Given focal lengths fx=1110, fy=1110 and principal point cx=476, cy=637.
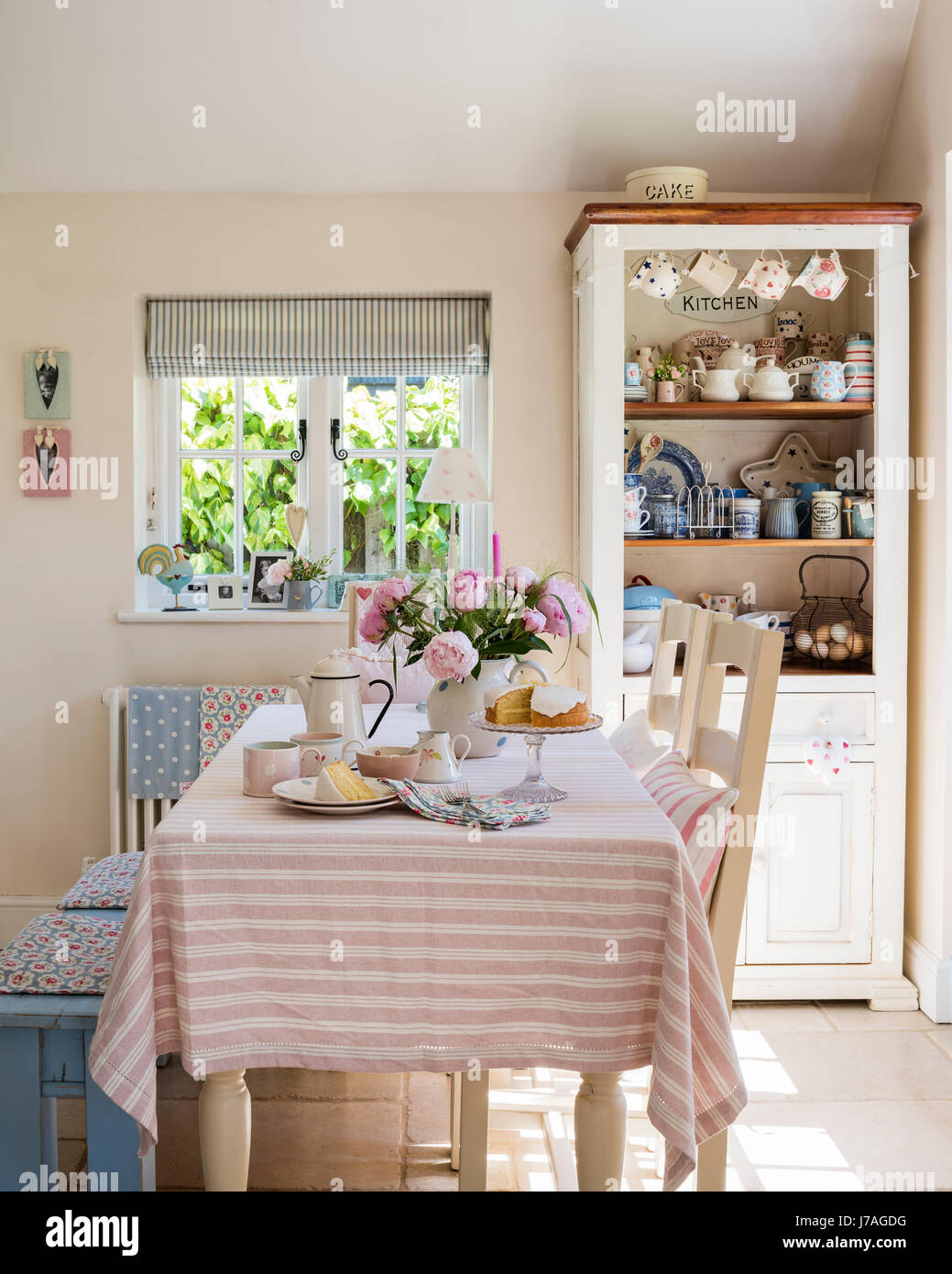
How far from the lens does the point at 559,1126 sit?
7.47 ft

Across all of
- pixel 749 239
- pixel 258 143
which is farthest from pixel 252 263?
pixel 749 239

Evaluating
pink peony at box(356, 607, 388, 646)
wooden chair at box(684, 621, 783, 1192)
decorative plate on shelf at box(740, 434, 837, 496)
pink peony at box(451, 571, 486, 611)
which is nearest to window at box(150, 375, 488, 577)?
decorative plate on shelf at box(740, 434, 837, 496)

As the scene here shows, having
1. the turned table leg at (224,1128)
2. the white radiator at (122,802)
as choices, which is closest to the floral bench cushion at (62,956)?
the turned table leg at (224,1128)

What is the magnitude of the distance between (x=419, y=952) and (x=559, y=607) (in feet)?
2.51

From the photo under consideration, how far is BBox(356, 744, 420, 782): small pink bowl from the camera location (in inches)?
70.2

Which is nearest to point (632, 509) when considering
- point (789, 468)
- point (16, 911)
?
point (789, 468)

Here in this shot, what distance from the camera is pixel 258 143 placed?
3156mm

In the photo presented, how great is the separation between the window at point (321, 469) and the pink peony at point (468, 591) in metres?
1.58

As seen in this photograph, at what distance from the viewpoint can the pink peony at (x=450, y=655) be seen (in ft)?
6.12

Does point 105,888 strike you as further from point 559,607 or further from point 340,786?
point 559,607

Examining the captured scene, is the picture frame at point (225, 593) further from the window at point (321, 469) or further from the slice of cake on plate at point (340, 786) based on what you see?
the slice of cake on plate at point (340, 786)

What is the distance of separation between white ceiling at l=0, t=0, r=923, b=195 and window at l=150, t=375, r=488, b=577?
62cm

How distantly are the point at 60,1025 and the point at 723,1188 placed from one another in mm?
1119
